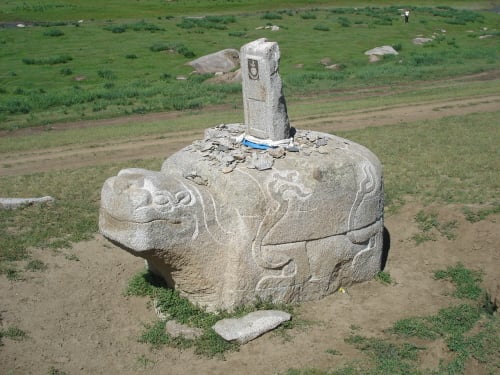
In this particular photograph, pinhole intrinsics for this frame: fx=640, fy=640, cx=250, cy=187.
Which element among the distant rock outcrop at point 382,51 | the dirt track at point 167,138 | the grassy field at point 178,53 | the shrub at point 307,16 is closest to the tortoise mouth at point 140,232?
the dirt track at point 167,138

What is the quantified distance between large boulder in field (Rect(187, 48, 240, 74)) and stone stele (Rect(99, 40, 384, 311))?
22.3m

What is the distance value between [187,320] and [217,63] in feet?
80.3

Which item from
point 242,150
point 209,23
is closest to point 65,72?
point 209,23

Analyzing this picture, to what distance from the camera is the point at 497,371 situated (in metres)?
8.19

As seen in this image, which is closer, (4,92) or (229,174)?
(229,174)

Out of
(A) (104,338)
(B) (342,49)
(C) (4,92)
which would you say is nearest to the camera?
(A) (104,338)

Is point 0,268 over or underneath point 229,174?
underneath

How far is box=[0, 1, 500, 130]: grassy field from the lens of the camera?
26594 millimetres

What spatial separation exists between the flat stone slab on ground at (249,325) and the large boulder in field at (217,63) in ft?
78.7

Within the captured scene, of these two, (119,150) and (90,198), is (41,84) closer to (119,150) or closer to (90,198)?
(119,150)

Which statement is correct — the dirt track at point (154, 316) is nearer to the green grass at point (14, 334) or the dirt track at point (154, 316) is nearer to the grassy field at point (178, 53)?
the green grass at point (14, 334)

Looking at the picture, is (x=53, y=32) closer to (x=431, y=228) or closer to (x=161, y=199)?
(x=431, y=228)

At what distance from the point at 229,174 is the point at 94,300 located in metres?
3.12

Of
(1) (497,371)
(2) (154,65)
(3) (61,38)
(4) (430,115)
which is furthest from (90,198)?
(3) (61,38)
